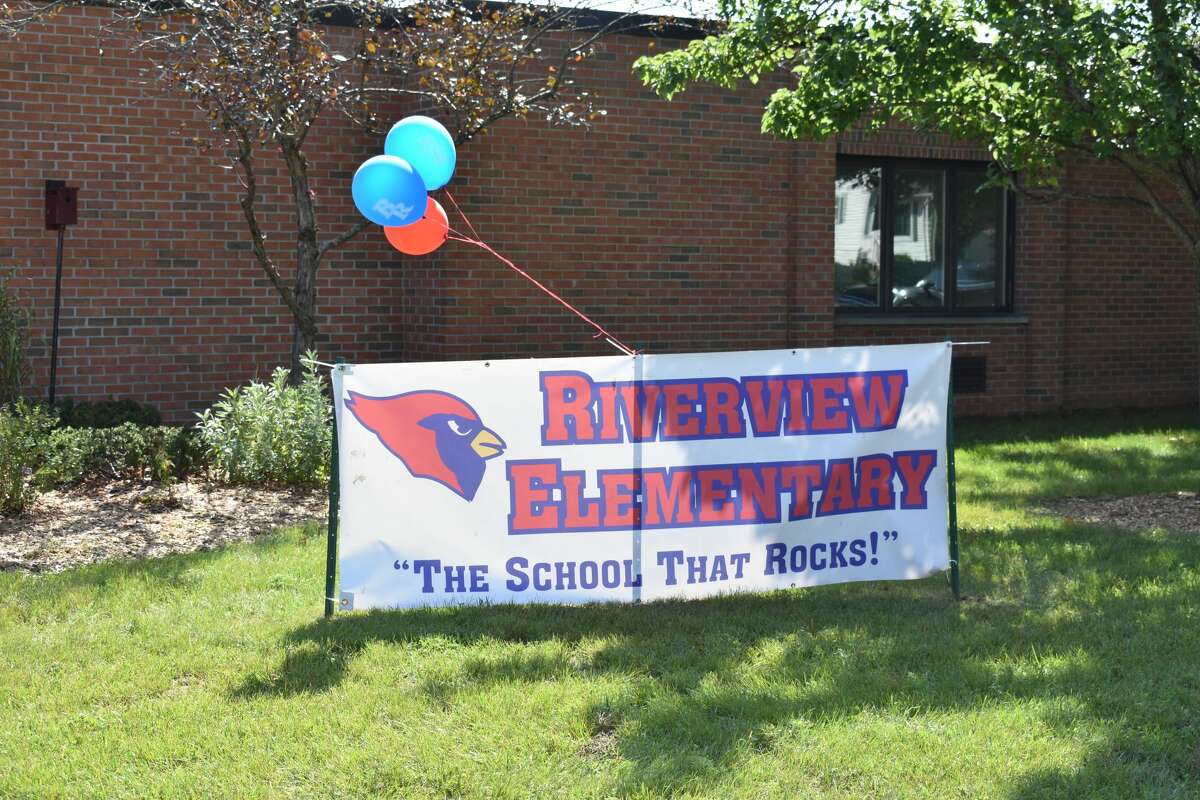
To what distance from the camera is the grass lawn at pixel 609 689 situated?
169 inches

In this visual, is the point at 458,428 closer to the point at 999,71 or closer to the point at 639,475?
the point at 639,475

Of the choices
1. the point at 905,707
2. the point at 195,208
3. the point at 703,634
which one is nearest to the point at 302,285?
the point at 195,208

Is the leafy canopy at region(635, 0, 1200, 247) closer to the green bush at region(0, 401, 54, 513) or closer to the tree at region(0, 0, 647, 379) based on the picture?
the tree at region(0, 0, 647, 379)

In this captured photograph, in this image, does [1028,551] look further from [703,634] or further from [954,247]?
[954,247]

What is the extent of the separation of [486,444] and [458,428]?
143 millimetres

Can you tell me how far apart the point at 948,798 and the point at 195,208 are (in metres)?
8.71

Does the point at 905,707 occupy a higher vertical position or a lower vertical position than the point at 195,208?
lower

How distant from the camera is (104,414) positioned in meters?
9.99

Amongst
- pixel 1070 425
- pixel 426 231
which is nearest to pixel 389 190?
pixel 426 231

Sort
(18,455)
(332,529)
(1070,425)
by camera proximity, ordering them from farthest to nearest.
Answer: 1. (1070,425)
2. (18,455)
3. (332,529)

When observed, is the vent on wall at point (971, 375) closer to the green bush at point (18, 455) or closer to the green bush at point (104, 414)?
the green bush at point (104, 414)

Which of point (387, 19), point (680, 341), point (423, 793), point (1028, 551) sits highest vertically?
point (387, 19)

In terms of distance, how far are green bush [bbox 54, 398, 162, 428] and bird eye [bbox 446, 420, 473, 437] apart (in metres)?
4.46

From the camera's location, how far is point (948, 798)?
13.6 ft
